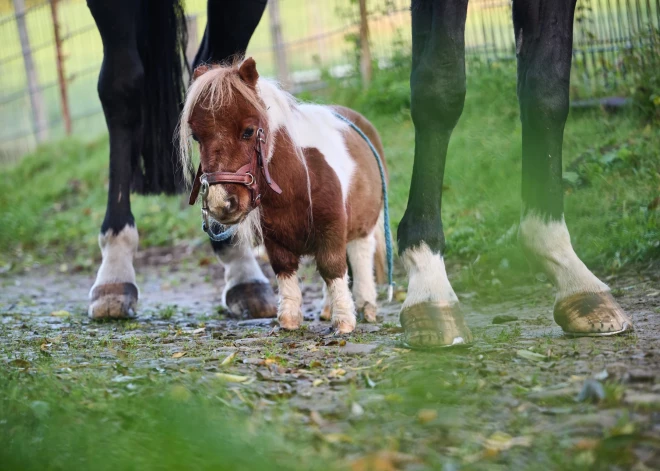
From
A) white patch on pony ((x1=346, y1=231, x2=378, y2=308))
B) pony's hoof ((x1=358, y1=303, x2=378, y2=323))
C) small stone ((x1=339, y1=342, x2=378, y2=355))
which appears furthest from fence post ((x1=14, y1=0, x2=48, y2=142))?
small stone ((x1=339, y1=342, x2=378, y2=355))

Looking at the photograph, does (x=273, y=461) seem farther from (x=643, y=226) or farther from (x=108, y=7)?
(x=643, y=226)

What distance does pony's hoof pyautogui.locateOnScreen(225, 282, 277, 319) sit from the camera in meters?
4.20

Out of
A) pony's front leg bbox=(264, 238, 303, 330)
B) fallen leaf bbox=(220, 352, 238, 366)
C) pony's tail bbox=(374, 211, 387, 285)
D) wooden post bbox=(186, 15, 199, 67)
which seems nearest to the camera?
fallen leaf bbox=(220, 352, 238, 366)

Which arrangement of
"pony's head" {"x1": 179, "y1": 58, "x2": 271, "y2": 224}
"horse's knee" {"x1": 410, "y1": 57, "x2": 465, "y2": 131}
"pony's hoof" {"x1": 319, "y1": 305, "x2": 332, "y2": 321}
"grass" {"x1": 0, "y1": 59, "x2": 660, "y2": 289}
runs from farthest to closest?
"grass" {"x1": 0, "y1": 59, "x2": 660, "y2": 289}, "pony's hoof" {"x1": 319, "y1": 305, "x2": 332, "y2": 321}, "pony's head" {"x1": 179, "y1": 58, "x2": 271, "y2": 224}, "horse's knee" {"x1": 410, "y1": 57, "x2": 465, "y2": 131}

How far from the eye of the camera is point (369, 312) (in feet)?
12.6

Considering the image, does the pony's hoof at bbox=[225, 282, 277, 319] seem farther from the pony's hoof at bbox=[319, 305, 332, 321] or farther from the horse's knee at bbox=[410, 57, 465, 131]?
the horse's knee at bbox=[410, 57, 465, 131]

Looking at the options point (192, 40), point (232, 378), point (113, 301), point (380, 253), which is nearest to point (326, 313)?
point (380, 253)

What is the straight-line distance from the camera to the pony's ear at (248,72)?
312cm

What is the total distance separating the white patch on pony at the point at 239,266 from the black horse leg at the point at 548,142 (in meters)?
1.70

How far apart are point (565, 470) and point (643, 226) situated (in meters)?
3.06

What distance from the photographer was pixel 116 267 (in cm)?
416

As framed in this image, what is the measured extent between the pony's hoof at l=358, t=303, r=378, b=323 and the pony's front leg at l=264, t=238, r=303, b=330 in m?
0.41

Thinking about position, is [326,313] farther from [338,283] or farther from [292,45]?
[292,45]

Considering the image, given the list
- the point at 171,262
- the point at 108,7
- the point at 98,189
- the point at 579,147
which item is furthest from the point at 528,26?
the point at 98,189
